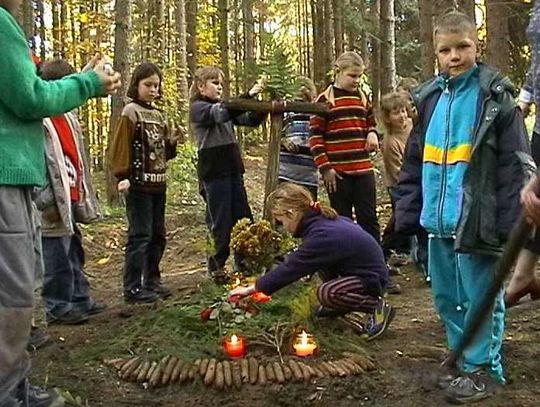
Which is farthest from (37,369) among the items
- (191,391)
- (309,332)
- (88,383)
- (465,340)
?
(465,340)

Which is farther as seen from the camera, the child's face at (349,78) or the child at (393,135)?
the child at (393,135)

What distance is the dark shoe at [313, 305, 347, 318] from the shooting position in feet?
16.4

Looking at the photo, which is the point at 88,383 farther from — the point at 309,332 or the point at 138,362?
the point at 309,332

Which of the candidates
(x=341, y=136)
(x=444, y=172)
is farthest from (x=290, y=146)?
(x=444, y=172)

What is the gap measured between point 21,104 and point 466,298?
2432 mm

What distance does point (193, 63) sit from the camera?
66.7 ft

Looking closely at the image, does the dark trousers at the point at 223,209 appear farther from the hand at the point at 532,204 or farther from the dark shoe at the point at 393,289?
the hand at the point at 532,204

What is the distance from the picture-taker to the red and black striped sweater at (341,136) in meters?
6.44

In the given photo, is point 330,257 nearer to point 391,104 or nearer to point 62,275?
point 62,275

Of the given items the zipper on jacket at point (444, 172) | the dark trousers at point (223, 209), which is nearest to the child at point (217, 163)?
the dark trousers at point (223, 209)

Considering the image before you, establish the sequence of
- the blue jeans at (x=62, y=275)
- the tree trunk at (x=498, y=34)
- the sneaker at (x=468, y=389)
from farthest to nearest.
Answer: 1. the tree trunk at (x=498, y=34)
2. the blue jeans at (x=62, y=275)
3. the sneaker at (x=468, y=389)

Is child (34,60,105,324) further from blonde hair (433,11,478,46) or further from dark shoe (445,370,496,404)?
dark shoe (445,370,496,404)

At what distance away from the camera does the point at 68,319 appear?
550cm

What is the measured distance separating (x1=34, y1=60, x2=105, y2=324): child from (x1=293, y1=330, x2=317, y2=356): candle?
166 cm
